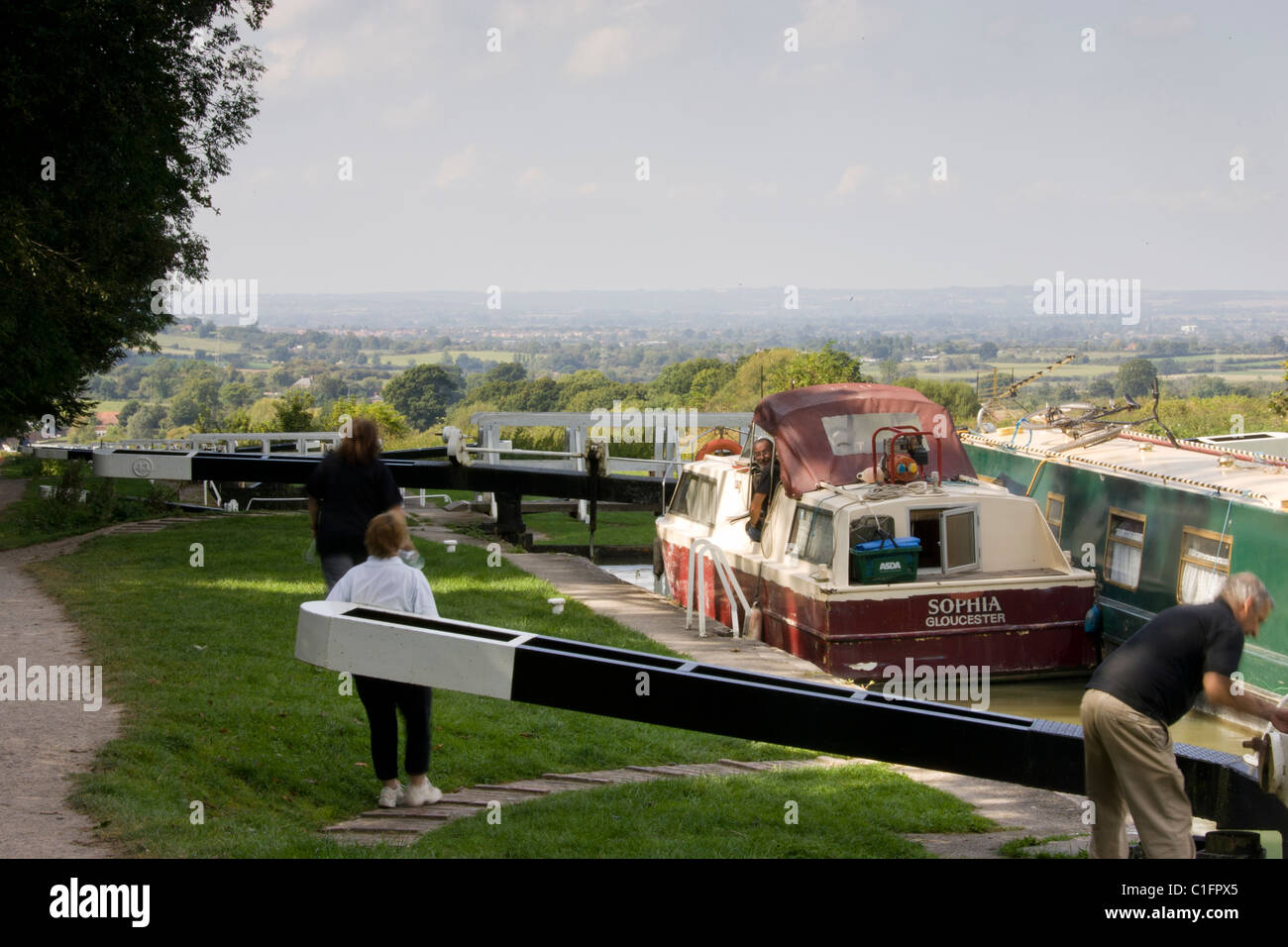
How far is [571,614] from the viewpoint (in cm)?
1358

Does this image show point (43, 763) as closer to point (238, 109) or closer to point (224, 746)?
point (224, 746)

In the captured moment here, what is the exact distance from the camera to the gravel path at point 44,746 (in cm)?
561

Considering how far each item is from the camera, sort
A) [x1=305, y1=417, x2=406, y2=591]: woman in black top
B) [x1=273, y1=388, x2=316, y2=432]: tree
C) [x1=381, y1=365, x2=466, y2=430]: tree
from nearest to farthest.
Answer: [x1=305, y1=417, x2=406, y2=591]: woman in black top
[x1=273, y1=388, x2=316, y2=432]: tree
[x1=381, y1=365, x2=466, y2=430]: tree

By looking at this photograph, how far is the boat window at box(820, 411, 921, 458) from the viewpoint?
48.2 feet

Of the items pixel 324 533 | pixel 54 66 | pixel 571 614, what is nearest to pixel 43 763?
pixel 324 533

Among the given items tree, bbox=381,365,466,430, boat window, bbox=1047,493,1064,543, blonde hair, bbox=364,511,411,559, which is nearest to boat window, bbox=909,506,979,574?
boat window, bbox=1047,493,1064,543

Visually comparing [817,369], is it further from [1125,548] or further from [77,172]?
[77,172]

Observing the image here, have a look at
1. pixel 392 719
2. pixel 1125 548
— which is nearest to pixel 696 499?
pixel 1125 548

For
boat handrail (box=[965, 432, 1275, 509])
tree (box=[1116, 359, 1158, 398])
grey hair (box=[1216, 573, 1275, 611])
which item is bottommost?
boat handrail (box=[965, 432, 1275, 509])

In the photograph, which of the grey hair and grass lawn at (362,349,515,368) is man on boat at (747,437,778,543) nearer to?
the grey hair

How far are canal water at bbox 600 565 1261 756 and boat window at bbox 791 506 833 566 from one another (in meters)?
2.20

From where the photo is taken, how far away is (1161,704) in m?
5.02
